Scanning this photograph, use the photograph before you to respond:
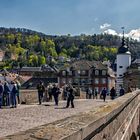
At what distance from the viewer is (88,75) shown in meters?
119

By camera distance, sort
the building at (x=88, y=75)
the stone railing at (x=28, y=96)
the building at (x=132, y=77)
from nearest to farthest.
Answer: the stone railing at (x=28, y=96), the building at (x=132, y=77), the building at (x=88, y=75)

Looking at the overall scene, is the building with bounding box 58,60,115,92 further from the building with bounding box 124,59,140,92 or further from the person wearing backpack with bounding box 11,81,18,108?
the person wearing backpack with bounding box 11,81,18,108

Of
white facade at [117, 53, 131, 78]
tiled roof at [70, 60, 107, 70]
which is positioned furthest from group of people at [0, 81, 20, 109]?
tiled roof at [70, 60, 107, 70]

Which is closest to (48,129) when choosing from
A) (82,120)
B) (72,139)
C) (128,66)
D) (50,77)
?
(72,139)

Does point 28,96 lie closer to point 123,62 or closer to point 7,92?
point 7,92

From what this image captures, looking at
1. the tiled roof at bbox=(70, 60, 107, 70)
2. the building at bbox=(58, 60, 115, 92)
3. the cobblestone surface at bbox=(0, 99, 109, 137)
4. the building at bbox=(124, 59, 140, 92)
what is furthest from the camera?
the tiled roof at bbox=(70, 60, 107, 70)

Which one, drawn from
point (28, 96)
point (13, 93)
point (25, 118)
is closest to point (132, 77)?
point (28, 96)

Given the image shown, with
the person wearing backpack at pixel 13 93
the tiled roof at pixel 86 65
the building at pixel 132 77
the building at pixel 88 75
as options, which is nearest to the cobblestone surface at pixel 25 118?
the person wearing backpack at pixel 13 93

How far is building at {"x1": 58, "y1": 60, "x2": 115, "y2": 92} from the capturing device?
118 meters

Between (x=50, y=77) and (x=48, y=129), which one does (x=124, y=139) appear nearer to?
(x=48, y=129)

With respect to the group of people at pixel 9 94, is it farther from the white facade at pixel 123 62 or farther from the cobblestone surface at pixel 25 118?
the white facade at pixel 123 62

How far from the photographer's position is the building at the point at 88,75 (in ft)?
389

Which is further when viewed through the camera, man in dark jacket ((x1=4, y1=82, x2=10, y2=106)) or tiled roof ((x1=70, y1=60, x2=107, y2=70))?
tiled roof ((x1=70, y1=60, x2=107, y2=70))

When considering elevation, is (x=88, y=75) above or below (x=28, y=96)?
above
